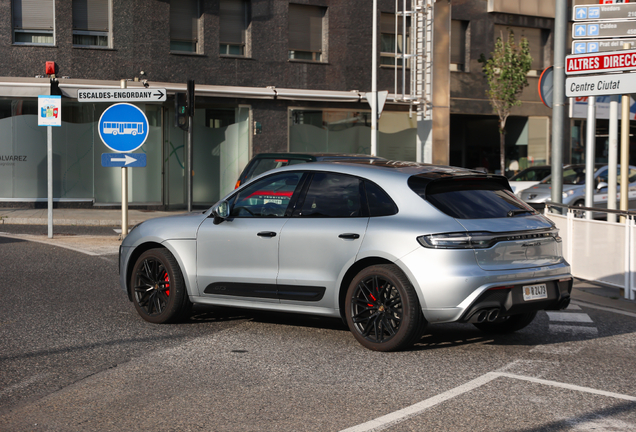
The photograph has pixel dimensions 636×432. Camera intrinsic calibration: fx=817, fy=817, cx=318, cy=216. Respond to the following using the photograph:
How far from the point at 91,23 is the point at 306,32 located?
21.5ft

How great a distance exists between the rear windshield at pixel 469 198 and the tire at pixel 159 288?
2475 mm

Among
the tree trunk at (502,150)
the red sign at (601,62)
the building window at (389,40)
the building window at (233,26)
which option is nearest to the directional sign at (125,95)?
the red sign at (601,62)

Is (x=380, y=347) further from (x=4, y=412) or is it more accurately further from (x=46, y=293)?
(x=46, y=293)

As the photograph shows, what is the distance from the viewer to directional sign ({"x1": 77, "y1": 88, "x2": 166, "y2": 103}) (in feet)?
50.0

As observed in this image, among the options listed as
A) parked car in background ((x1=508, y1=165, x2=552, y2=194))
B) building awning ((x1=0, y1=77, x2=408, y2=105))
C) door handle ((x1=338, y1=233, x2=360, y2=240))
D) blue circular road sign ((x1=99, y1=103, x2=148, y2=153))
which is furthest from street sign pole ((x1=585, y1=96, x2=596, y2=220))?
building awning ((x1=0, y1=77, x2=408, y2=105))

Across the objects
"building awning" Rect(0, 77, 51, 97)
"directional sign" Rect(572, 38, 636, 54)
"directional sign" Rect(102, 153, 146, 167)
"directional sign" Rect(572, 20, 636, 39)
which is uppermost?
"building awning" Rect(0, 77, 51, 97)

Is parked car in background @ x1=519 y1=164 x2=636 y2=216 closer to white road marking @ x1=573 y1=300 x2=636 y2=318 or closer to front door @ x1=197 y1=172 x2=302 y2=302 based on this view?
white road marking @ x1=573 y1=300 x2=636 y2=318

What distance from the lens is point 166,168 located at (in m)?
24.1

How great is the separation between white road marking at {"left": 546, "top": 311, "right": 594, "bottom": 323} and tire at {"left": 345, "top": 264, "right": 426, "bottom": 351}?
2.50m

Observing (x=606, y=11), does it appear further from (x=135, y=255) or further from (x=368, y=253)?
(x=135, y=255)

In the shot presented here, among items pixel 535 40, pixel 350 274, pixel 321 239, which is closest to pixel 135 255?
pixel 321 239

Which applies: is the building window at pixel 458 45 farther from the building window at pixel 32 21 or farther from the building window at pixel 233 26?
the building window at pixel 32 21

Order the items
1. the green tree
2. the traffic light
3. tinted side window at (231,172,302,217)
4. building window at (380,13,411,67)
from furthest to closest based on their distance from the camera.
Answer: the green tree
building window at (380,13,411,67)
the traffic light
tinted side window at (231,172,302,217)

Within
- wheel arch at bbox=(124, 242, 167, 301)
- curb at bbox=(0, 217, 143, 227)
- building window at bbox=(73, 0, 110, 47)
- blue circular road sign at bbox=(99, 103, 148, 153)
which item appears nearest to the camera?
wheel arch at bbox=(124, 242, 167, 301)
